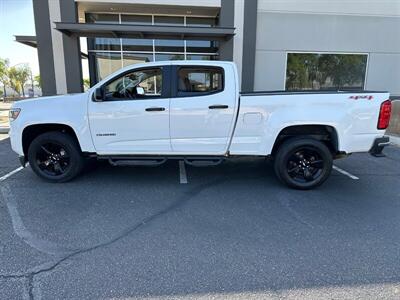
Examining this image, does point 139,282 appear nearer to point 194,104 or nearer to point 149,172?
point 194,104

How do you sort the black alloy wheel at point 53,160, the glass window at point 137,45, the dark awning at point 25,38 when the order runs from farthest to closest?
the glass window at point 137,45 → the dark awning at point 25,38 → the black alloy wheel at point 53,160

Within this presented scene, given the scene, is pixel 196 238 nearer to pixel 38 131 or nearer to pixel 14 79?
pixel 38 131

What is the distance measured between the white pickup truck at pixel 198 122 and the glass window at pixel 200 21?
29.0ft

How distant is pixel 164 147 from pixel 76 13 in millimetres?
9030

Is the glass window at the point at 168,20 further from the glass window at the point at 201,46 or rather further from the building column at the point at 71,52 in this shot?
the building column at the point at 71,52

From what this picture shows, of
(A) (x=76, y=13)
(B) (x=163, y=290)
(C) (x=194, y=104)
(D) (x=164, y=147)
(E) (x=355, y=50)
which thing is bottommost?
(B) (x=163, y=290)

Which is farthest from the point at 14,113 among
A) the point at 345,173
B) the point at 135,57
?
the point at 135,57

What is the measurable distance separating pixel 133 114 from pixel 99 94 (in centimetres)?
63

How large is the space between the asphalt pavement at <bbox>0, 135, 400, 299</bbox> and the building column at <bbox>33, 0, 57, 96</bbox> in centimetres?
704

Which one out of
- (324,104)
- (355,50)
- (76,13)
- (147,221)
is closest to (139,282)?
(147,221)

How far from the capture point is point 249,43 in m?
11.5

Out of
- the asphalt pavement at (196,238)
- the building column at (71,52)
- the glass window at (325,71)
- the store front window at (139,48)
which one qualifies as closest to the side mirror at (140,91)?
the asphalt pavement at (196,238)

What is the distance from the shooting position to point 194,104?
15.0 feet

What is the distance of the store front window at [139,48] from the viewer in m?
12.1
